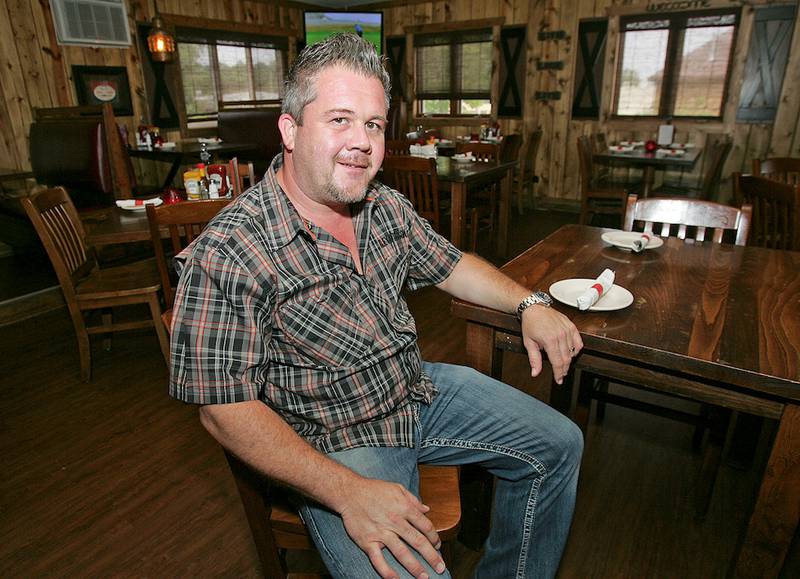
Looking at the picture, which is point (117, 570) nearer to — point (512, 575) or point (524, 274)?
point (512, 575)

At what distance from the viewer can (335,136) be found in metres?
1.14

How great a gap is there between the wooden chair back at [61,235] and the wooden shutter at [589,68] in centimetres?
534

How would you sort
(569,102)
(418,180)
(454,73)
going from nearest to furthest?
(418,180), (569,102), (454,73)

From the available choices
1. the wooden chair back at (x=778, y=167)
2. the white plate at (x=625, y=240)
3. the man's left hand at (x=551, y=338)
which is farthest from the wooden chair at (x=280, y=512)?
the wooden chair back at (x=778, y=167)

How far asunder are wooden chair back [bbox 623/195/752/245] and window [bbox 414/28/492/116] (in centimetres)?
508

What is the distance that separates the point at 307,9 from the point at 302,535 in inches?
300

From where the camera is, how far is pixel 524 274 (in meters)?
1.45

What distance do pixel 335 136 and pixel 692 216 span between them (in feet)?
4.78

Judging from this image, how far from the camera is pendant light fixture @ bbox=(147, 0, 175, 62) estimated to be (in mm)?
5027

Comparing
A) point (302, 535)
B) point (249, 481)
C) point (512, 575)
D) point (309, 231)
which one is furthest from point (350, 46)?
point (512, 575)

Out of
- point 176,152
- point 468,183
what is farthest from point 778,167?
point 176,152

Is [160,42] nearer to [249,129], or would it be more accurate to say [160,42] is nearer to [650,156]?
[249,129]

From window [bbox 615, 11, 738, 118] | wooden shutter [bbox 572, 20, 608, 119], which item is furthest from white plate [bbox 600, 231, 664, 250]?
wooden shutter [bbox 572, 20, 608, 119]

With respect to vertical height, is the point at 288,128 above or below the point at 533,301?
above
